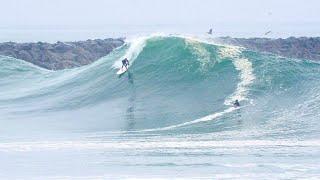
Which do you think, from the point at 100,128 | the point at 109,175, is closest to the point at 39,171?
the point at 109,175

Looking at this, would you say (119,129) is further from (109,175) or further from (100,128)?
(109,175)

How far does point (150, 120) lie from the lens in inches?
825

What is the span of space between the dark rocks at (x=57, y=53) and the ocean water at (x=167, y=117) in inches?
170

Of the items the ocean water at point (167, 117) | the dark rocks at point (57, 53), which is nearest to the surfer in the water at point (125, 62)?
the ocean water at point (167, 117)

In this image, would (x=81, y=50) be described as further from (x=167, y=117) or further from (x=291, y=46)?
(x=167, y=117)

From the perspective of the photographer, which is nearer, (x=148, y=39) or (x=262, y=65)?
(x=262, y=65)

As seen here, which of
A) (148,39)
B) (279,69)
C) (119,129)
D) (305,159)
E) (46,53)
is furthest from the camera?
(46,53)

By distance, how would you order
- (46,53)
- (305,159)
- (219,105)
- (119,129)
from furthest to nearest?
(46,53), (219,105), (119,129), (305,159)

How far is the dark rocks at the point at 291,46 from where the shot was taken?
3894 cm

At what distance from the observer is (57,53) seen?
132ft

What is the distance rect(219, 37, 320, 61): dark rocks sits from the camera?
128 ft

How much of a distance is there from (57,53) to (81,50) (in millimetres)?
1502

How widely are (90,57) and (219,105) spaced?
18869mm

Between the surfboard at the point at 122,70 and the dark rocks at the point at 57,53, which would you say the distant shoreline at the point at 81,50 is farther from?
the surfboard at the point at 122,70
